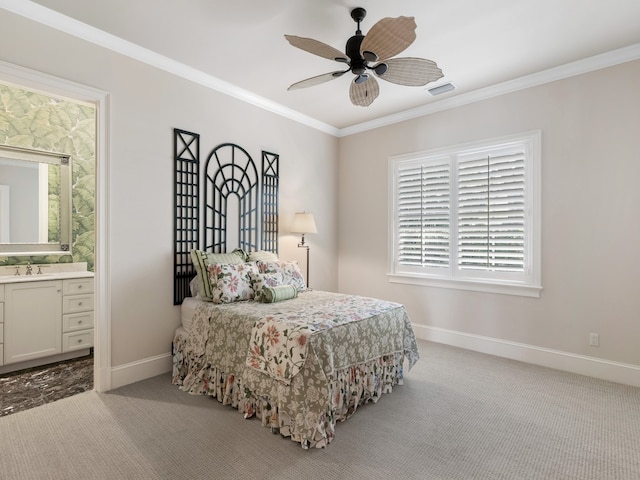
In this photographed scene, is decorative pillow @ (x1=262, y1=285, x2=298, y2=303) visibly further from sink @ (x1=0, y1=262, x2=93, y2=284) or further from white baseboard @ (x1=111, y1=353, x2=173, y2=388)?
sink @ (x1=0, y1=262, x2=93, y2=284)

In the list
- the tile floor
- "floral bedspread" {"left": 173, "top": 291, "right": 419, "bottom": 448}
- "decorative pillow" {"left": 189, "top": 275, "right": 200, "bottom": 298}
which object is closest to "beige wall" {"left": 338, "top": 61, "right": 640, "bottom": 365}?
"floral bedspread" {"left": 173, "top": 291, "right": 419, "bottom": 448}

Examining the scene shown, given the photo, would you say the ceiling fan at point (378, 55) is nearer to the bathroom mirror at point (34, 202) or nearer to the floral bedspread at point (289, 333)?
the floral bedspread at point (289, 333)

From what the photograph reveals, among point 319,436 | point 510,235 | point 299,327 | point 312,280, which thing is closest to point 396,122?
point 510,235

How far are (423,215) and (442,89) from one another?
146 cm

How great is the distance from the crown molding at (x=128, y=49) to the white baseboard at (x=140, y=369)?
2.70 meters

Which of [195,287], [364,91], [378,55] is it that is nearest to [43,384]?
[195,287]

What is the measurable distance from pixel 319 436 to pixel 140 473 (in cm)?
101

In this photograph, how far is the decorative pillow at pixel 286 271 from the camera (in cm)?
338

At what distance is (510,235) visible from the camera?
12.1 ft

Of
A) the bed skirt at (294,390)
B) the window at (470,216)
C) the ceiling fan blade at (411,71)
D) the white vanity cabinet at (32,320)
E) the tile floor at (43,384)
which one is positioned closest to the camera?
the bed skirt at (294,390)

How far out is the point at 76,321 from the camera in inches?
147

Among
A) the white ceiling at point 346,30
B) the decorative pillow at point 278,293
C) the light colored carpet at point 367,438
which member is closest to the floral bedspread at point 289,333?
the decorative pillow at point 278,293

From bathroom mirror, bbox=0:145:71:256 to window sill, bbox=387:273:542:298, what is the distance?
4087 millimetres

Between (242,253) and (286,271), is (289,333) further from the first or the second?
(242,253)
